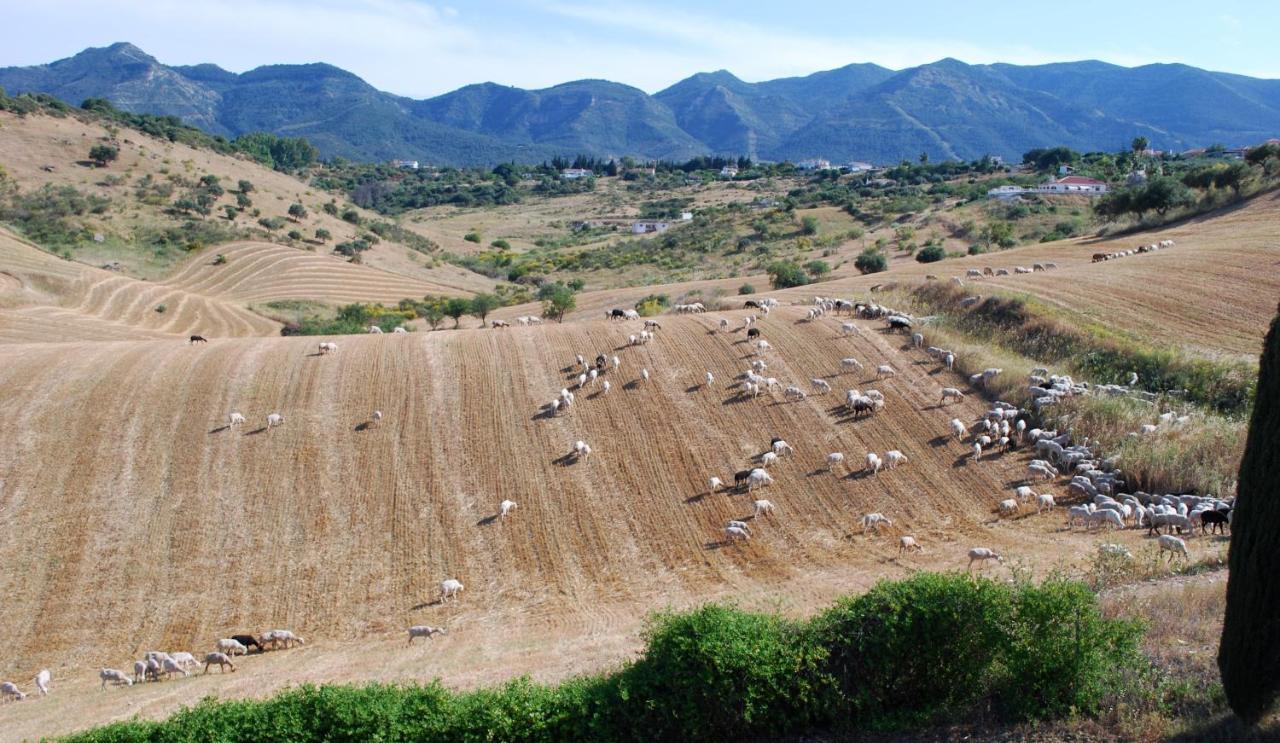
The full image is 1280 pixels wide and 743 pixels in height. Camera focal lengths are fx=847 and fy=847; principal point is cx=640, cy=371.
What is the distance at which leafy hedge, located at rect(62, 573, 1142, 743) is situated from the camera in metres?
11.8

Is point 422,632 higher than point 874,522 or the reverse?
the reverse

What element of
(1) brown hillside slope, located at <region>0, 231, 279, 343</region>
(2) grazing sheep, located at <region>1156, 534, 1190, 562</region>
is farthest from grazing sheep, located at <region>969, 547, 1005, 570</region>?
(1) brown hillside slope, located at <region>0, 231, 279, 343</region>

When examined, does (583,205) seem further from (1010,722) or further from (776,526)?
(1010,722)

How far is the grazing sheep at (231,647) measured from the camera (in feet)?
58.6

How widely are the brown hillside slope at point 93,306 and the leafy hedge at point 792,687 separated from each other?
147ft

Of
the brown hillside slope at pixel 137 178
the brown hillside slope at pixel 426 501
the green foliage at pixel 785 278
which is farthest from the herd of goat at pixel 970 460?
the brown hillside slope at pixel 137 178

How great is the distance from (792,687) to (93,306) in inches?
2397

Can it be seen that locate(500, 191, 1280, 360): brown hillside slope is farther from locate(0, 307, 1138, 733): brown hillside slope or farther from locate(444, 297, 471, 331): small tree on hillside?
locate(0, 307, 1138, 733): brown hillside slope

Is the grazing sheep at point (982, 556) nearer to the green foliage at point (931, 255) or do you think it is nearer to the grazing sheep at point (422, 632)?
the grazing sheep at point (422, 632)

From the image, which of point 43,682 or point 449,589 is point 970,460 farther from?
point 43,682

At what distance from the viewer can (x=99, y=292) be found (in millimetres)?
59906

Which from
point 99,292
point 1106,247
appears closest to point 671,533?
point 1106,247

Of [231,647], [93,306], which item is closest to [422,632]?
[231,647]

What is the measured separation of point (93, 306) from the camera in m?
57.7
